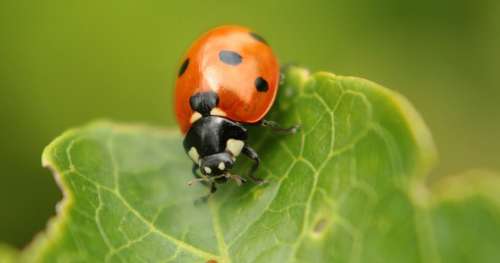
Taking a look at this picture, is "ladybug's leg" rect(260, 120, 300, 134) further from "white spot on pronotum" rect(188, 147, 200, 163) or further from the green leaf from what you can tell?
"white spot on pronotum" rect(188, 147, 200, 163)

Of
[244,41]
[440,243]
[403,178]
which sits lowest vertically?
[440,243]

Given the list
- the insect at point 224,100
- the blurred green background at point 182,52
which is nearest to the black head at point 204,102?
the insect at point 224,100

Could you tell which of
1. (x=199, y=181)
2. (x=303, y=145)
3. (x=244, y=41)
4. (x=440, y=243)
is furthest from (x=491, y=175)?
(x=244, y=41)

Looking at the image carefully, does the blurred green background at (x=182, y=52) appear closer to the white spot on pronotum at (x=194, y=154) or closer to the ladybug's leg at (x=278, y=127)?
the white spot on pronotum at (x=194, y=154)

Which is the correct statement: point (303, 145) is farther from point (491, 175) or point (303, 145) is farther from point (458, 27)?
point (458, 27)

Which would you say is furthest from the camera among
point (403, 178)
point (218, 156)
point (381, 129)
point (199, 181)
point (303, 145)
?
point (218, 156)

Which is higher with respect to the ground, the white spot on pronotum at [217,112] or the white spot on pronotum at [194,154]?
the white spot on pronotum at [217,112]

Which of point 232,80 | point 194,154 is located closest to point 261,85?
point 232,80
